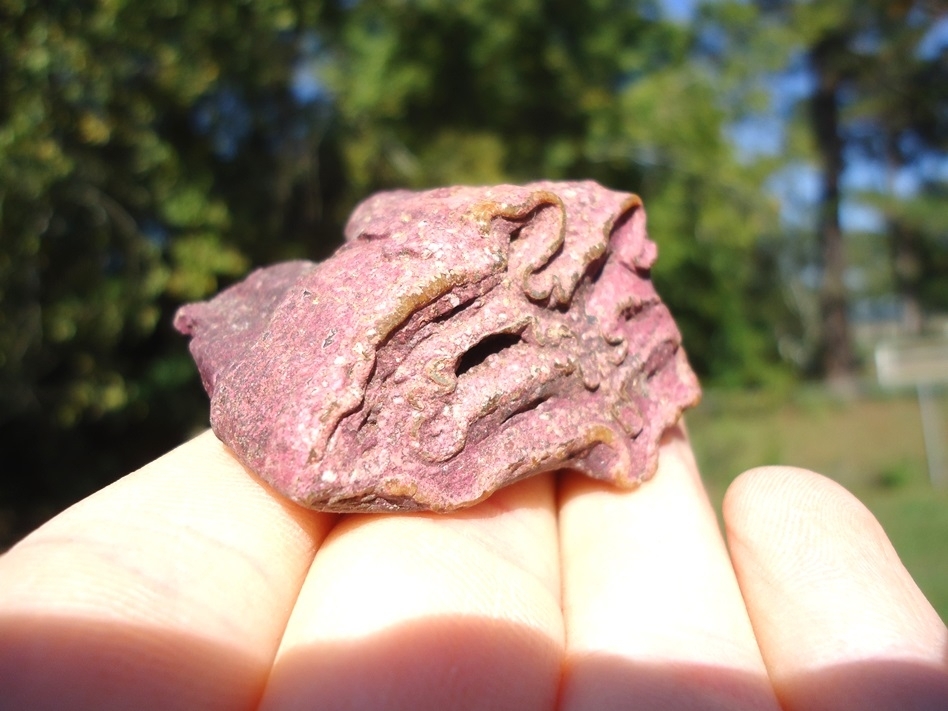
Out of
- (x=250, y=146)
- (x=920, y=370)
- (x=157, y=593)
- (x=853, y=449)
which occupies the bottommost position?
(x=920, y=370)

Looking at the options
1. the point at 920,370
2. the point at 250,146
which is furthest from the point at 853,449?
the point at 250,146

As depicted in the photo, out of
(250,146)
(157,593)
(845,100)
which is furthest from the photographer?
(845,100)

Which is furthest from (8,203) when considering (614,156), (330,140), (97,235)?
(614,156)

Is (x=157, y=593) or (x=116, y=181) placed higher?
(x=116, y=181)

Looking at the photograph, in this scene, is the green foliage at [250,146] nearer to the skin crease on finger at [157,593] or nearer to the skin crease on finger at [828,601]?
the skin crease on finger at [157,593]

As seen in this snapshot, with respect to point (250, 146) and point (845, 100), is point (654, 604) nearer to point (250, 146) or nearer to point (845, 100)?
point (250, 146)

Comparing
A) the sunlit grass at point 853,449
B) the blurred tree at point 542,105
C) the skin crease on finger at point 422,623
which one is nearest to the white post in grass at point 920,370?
the sunlit grass at point 853,449

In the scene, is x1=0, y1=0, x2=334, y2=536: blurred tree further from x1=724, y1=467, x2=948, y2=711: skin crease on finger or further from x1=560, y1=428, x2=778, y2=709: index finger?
x1=724, y1=467, x2=948, y2=711: skin crease on finger
